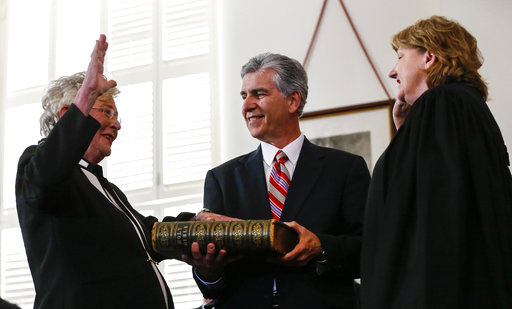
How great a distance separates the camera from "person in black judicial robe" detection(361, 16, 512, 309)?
245 centimetres

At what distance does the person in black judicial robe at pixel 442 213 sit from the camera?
8.04ft

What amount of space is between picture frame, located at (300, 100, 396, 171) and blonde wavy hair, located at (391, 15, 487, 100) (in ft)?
8.07

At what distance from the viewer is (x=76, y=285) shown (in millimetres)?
2922

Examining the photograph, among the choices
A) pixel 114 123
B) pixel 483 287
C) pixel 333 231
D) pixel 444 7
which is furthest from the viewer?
pixel 444 7

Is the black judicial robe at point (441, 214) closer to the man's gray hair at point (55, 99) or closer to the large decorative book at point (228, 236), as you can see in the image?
the large decorative book at point (228, 236)

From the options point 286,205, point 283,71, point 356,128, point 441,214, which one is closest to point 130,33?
point 356,128

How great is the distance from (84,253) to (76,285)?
0.12 metres

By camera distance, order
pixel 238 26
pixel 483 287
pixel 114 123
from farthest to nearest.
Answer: pixel 238 26 → pixel 114 123 → pixel 483 287

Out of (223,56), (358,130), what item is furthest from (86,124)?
(223,56)

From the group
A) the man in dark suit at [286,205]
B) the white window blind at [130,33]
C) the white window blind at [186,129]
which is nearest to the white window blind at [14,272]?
the white window blind at [186,129]

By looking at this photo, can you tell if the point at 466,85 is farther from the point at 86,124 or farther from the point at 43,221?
the point at 43,221

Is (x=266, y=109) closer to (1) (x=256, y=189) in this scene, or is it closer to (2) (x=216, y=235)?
(1) (x=256, y=189)

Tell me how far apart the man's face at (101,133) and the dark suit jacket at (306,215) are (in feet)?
1.50

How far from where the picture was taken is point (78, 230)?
9.87 feet
